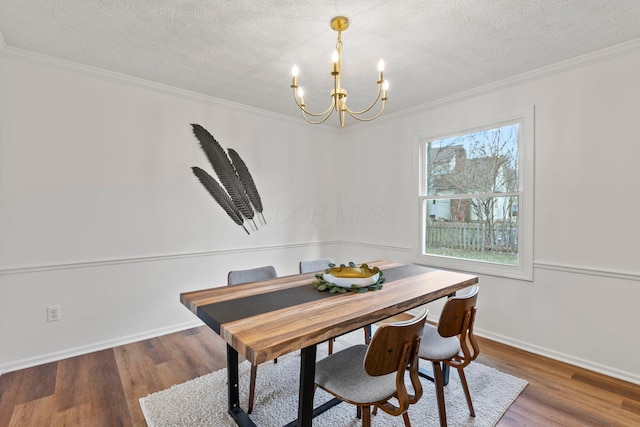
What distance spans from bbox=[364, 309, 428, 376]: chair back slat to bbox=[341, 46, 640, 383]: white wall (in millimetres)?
1960

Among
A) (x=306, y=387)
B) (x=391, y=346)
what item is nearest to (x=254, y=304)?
(x=306, y=387)

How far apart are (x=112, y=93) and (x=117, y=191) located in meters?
0.87

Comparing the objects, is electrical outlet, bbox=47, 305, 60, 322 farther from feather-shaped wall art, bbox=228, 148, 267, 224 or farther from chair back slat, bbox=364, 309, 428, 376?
chair back slat, bbox=364, 309, 428, 376

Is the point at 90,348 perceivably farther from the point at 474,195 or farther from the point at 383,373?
the point at 474,195

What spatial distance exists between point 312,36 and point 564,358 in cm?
317

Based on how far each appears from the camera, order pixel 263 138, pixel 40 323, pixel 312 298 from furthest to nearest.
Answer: pixel 263 138 → pixel 40 323 → pixel 312 298

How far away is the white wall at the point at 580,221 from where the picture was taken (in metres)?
2.28

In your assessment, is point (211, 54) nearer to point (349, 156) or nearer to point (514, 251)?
point (349, 156)

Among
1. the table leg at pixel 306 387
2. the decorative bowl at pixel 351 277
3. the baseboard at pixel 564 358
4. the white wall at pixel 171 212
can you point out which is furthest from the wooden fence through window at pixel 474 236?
the table leg at pixel 306 387

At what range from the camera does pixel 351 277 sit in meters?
1.97

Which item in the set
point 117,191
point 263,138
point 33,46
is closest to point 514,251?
point 263,138

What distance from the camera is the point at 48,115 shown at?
8.30 feet

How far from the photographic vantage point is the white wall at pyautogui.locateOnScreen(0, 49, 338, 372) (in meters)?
2.43

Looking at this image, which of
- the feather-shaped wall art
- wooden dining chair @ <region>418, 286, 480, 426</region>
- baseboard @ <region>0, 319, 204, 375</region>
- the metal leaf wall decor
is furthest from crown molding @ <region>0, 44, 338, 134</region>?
wooden dining chair @ <region>418, 286, 480, 426</region>
